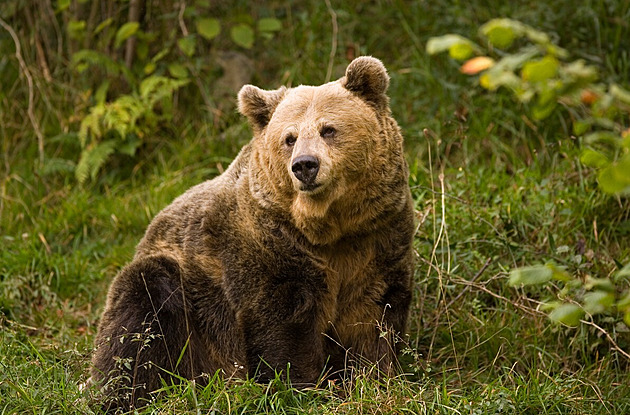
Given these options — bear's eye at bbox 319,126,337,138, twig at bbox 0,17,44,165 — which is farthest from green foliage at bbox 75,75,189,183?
bear's eye at bbox 319,126,337,138

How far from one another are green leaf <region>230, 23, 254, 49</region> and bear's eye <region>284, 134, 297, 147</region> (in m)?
3.67

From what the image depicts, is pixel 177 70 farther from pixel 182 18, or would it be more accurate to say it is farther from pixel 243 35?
pixel 243 35

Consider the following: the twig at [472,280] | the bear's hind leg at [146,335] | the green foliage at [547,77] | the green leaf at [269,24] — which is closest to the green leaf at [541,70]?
the green foliage at [547,77]

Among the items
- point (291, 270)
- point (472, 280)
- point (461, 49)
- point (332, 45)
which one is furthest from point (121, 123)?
point (461, 49)

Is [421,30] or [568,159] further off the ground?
[421,30]

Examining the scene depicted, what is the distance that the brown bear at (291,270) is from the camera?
179 inches

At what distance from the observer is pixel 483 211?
6.07m

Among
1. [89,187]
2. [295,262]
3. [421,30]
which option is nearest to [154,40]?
[89,187]

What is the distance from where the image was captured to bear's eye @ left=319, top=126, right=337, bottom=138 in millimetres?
4465

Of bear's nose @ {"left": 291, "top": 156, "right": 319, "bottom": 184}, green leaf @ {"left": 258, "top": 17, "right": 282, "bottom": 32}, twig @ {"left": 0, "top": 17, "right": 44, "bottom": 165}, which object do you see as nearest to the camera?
bear's nose @ {"left": 291, "top": 156, "right": 319, "bottom": 184}

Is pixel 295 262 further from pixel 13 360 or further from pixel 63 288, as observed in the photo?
pixel 63 288

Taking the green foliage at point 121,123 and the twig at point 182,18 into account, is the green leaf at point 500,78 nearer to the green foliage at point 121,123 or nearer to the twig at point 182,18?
the green foliage at point 121,123

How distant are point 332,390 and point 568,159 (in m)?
2.90

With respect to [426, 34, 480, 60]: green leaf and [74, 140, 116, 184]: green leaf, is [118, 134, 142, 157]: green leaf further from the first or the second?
[426, 34, 480, 60]: green leaf
